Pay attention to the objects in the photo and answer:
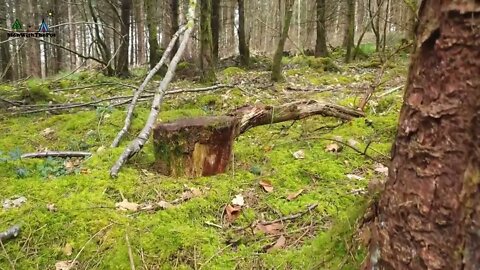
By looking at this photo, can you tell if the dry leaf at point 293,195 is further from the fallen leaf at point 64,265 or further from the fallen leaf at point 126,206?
the fallen leaf at point 64,265

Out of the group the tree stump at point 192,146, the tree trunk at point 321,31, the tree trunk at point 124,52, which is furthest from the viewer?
the tree trunk at point 321,31

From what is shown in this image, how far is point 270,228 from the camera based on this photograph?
2908 mm

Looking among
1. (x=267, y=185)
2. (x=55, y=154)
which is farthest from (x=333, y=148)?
(x=55, y=154)

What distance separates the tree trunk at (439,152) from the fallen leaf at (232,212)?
5.54 ft

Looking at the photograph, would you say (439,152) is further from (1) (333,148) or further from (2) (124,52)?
(2) (124,52)

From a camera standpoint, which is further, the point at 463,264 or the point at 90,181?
the point at 90,181

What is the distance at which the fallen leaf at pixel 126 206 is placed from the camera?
305 centimetres

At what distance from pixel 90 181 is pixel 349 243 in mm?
2320

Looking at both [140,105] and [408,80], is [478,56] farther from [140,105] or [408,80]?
[140,105]

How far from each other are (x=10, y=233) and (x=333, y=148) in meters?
3.03

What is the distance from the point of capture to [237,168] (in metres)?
4.09

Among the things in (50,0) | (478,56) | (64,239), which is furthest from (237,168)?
(50,0)

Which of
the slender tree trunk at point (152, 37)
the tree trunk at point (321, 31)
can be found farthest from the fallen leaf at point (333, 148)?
the tree trunk at point (321, 31)

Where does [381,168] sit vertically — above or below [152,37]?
below
